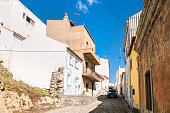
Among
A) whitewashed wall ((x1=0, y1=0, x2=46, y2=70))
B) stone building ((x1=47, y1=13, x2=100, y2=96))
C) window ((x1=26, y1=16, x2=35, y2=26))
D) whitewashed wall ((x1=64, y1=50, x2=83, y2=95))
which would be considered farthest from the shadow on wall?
window ((x1=26, y1=16, x2=35, y2=26))

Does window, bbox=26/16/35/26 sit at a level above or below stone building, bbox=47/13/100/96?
above

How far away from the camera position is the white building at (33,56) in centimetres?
1981

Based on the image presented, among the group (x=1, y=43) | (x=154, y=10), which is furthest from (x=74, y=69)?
(x=154, y=10)

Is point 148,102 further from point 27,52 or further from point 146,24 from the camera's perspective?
point 27,52

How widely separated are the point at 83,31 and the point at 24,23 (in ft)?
29.5

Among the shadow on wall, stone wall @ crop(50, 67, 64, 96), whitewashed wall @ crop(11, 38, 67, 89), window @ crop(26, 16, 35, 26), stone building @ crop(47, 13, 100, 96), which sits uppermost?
window @ crop(26, 16, 35, 26)

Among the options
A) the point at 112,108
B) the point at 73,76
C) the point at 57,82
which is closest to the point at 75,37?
the point at 73,76

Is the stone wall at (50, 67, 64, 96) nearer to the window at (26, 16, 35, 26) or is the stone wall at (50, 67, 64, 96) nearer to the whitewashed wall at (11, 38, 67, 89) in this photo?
the whitewashed wall at (11, 38, 67, 89)

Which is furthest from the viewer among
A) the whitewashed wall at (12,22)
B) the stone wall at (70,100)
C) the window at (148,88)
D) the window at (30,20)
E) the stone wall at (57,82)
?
the window at (30,20)

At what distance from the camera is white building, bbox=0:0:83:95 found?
19812mm

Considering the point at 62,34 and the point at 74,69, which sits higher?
the point at 62,34

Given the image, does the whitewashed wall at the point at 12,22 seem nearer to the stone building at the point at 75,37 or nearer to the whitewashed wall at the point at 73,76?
the stone building at the point at 75,37

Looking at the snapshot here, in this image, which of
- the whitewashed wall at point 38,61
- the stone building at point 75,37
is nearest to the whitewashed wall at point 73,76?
the whitewashed wall at point 38,61

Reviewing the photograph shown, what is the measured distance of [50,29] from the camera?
93.0ft
